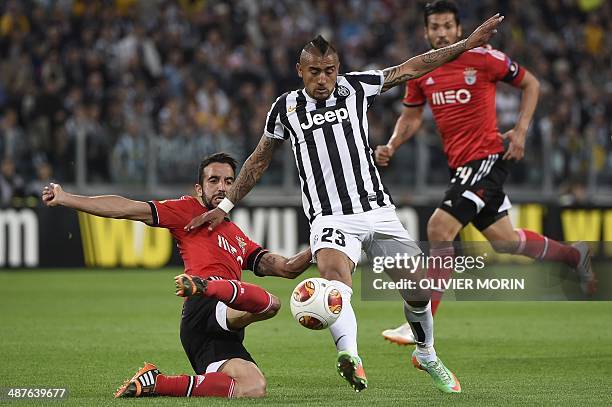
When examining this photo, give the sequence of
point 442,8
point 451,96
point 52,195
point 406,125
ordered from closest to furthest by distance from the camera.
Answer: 1. point 52,195
2. point 442,8
3. point 451,96
4. point 406,125

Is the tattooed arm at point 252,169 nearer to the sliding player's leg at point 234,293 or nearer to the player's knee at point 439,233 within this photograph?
the sliding player's leg at point 234,293

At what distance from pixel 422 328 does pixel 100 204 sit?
2112 mm

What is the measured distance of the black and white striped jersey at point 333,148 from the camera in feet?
23.1

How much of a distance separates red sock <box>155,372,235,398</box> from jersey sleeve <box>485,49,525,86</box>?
13.0 feet

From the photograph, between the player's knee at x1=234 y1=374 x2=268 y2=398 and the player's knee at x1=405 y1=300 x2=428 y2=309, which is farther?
the player's knee at x1=405 y1=300 x2=428 y2=309

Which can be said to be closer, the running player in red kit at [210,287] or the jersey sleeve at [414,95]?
the running player in red kit at [210,287]

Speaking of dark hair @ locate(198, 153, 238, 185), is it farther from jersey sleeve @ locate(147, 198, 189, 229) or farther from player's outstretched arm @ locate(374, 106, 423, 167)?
player's outstretched arm @ locate(374, 106, 423, 167)

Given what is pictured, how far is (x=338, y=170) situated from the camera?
7047 millimetres

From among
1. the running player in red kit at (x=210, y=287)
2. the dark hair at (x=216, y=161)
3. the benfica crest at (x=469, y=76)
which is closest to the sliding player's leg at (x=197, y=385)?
the running player in red kit at (x=210, y=287)

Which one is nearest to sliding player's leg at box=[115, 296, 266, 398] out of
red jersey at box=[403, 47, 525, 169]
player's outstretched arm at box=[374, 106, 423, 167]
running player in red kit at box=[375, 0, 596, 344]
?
running player in red kit at box=[375, 0, 596, 344]

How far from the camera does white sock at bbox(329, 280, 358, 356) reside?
6418mm

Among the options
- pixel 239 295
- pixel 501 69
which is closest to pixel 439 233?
pixel 501 69

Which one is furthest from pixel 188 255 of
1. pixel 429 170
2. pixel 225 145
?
pixel 429 170

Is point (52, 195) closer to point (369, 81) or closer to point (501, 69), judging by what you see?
point (369, 81)
